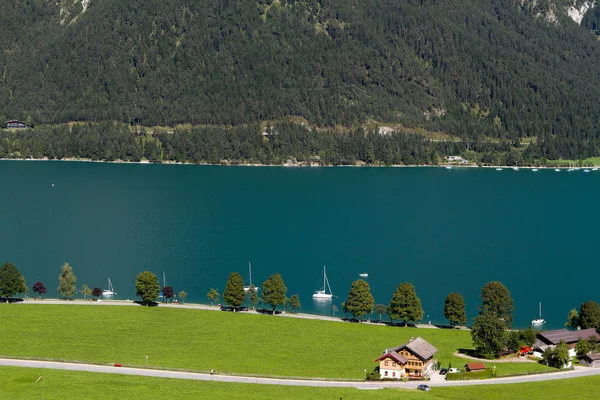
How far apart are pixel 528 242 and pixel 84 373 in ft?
415

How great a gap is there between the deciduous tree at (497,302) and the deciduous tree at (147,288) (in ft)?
156

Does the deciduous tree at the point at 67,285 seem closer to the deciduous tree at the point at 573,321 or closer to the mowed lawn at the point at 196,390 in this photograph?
the mowed lawn at the point at 196,390

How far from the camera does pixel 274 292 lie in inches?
5261

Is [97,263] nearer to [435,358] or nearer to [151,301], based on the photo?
[151,301]

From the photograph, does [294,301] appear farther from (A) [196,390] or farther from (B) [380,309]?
(A) [196,390]

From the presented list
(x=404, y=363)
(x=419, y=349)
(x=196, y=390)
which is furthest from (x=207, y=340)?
(x=419, y=349)

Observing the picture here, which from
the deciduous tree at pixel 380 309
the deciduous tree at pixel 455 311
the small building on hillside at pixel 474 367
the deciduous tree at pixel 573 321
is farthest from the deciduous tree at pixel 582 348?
the deciduous tree at pixel 380 309

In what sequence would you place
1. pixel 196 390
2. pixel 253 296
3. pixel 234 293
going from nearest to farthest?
pixel 196 390 < pixel 234 293 < pixel 253 296

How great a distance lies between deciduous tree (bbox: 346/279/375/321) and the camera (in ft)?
423

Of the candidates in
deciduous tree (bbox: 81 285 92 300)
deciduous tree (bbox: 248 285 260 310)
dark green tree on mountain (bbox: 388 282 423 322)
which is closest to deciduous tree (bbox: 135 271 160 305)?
deciduous tree (bbox: 81 285 92 300)

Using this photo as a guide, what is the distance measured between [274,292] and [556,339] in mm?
41595

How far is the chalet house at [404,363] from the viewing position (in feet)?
323

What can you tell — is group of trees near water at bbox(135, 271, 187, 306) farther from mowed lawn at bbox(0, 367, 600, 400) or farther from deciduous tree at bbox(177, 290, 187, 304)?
mowed lawn at bbox(0, 367, 600, 400)

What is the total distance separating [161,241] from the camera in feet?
620
